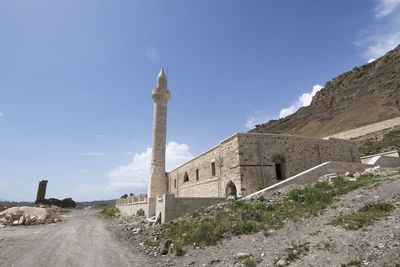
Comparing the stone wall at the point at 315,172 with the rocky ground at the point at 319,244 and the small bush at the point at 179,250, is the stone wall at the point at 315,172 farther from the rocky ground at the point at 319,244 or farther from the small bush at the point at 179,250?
the small bush at the point at 179,250

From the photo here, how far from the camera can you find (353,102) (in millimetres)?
72250

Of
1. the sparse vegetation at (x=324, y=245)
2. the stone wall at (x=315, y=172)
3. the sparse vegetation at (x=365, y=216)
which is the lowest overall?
the sparse vegetation at (x=324, y=245)

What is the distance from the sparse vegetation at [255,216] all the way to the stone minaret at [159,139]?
10.1m

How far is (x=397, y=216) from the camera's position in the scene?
19.3 ft

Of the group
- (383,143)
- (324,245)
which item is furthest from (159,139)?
(383,143)

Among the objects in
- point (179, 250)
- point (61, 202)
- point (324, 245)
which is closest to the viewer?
point (324, 245)

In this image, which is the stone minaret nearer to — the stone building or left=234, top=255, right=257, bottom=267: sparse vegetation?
the stone building

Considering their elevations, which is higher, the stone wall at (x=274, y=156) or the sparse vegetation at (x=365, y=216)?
the stone wall at (x=274, y=156)

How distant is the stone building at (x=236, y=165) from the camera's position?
13125 mm

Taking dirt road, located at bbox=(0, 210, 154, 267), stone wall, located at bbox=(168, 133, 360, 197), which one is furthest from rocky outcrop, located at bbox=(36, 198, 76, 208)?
dirt road, located at bbox=(0, 210, 154, 267)


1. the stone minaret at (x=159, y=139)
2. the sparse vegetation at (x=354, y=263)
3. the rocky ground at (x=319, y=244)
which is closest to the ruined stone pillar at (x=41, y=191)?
the stone minaret at (x=159, y=139)

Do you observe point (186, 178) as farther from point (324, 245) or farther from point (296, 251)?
point (324, 245)

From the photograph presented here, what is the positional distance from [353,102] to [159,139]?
245 feet

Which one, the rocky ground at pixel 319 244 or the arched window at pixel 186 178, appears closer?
the rocky ground at pixel 319 244
